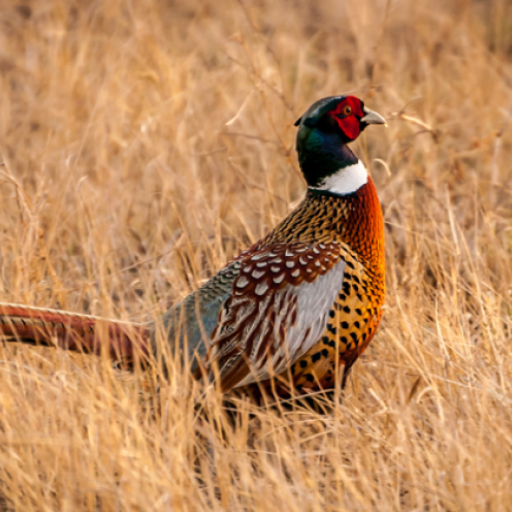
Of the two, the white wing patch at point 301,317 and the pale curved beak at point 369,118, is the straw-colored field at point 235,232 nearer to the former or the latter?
the white wing patch at point 301,317

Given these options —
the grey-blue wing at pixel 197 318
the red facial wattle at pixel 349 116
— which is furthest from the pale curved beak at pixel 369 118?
the grey-blue wing at pixel 197 318

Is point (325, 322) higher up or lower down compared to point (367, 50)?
lower down

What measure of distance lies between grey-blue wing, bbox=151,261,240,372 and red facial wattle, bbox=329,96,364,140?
595mm

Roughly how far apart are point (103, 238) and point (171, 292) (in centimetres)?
39

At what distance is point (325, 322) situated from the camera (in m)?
2.66

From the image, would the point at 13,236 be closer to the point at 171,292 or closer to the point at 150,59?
the point at 171,292

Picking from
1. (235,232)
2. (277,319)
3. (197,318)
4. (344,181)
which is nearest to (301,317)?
(277,319)

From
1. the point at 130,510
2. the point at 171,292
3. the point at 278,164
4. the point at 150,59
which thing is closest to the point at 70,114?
the point at 150,59

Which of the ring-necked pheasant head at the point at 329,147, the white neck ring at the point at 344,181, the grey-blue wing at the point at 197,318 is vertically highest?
the ring-necked pheasant head at the point at 329,147

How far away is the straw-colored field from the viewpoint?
2.26 m

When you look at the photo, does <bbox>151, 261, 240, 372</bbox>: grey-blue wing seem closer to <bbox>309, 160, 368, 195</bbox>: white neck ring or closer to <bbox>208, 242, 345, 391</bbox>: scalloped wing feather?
<bbox>208, 242, 345, 391</bbox>: scalloped wing feather

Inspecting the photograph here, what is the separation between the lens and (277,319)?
2684 mm

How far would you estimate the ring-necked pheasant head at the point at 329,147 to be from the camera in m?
2.88

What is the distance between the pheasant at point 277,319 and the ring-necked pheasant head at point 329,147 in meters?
0.08
